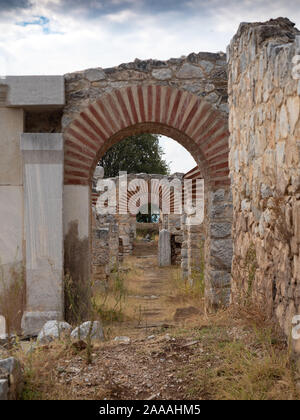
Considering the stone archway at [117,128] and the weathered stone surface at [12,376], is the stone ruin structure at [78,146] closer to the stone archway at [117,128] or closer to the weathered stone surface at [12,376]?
the stone archway at [117,128]

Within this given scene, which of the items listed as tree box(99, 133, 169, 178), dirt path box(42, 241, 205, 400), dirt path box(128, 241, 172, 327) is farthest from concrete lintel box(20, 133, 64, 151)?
tree box(99, 133, 169, 178)

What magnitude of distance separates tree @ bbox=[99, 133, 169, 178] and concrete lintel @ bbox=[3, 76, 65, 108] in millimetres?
18497

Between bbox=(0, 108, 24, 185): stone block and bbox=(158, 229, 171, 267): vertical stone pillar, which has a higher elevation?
bbox=(0, 108, 24, 185): stone block

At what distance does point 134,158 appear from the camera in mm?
23516

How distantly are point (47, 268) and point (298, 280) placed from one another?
3180 millimetres

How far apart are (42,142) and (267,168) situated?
2900 millimetres

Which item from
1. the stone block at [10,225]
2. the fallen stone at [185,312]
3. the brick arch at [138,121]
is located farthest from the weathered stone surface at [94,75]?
the fallen stone at [185,312]

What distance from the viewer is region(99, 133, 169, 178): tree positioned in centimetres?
2350

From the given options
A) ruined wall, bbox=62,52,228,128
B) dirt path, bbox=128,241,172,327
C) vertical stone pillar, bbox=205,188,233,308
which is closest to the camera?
ruined wall, bbox=62,52,228,128

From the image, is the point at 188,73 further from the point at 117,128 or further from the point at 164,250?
the point at 164,250

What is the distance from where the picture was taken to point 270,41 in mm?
2676

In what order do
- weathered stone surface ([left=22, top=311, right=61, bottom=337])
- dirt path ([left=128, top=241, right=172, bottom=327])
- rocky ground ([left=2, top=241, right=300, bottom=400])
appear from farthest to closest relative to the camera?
dirt path ([left=128, top=241, right=172, bottom=327]), weathered stone surface ([left=22, top=311, right=61, bottom=337]), rocky ground ([left=2, top=241, right=300, bottom=400])

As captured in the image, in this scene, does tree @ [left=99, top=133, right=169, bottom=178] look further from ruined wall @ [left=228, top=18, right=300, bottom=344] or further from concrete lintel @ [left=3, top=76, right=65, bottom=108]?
ruined wall @ [left=228, top=18, right=300, bottom=344]
